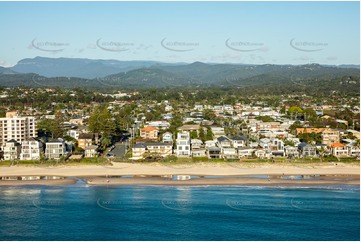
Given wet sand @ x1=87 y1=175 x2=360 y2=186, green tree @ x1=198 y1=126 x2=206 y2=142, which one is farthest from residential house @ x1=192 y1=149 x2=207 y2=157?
wet sand @ x1=87 y1=175 x2=360 y2=186

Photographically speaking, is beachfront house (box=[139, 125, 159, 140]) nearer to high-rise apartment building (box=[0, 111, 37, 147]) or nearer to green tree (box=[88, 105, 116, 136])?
green tree (box=[88, 105, 116, 136])

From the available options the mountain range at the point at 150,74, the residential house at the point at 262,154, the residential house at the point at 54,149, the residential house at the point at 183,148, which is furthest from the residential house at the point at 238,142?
the mountain range at the point at 150,74

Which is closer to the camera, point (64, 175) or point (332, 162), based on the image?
point (64, 175)

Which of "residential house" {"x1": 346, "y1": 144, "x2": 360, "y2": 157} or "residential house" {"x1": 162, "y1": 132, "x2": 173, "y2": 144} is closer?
"residential house" {"x1": 346, "y1": 144, "x2": 360, "y2": 157}

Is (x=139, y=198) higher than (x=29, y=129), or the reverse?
(x=29, y=129)

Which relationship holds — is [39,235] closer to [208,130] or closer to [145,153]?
[145,153]

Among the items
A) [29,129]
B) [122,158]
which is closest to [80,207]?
[122,158]

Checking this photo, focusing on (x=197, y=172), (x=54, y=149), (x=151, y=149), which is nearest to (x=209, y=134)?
(x=151, y=149)
